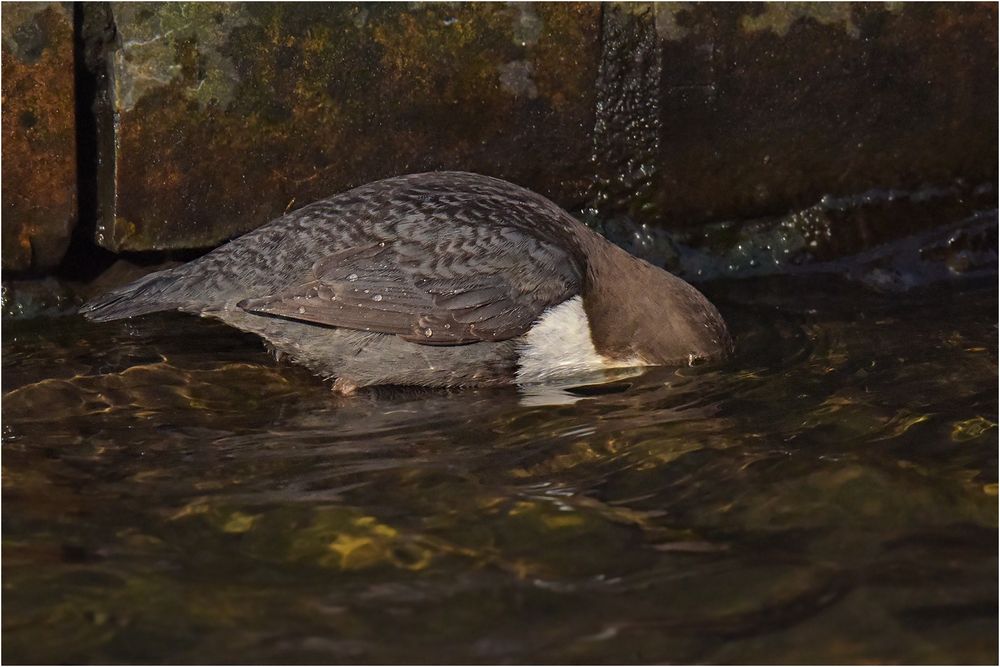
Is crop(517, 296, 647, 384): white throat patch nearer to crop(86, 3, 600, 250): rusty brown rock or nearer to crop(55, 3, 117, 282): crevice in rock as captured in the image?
crop(86, 3, 600, 250): rusty brown rock

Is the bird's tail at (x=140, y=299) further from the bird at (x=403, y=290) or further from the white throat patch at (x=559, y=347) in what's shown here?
the white throat patch at (x=559, y=347)

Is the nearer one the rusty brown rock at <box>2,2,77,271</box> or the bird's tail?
the bird's tail

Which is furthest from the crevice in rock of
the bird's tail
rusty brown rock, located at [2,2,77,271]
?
the bird's tail

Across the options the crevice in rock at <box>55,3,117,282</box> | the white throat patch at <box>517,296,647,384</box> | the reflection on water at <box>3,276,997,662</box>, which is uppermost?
the crevice in rock at <box>55,3,117,282</box>

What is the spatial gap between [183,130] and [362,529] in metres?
2.36

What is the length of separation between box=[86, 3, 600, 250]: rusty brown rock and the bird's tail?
512 millimetres

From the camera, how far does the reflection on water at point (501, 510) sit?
9.71ft

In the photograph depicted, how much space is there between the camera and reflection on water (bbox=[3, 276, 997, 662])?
9.71ft

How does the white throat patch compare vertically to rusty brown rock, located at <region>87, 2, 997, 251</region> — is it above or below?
below

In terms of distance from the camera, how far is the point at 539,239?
4930 mm

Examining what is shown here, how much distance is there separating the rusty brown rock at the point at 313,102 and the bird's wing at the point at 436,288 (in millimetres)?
840

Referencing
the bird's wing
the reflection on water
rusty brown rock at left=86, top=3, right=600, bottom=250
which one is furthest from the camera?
rusty brown rock at left=86, top=3, right=600, bottom=250

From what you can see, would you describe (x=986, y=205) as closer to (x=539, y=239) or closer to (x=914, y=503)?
(x=539, y=239)

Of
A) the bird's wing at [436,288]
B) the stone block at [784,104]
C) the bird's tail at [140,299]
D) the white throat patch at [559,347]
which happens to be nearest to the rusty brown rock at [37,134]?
the bird's tail at [140,299]
